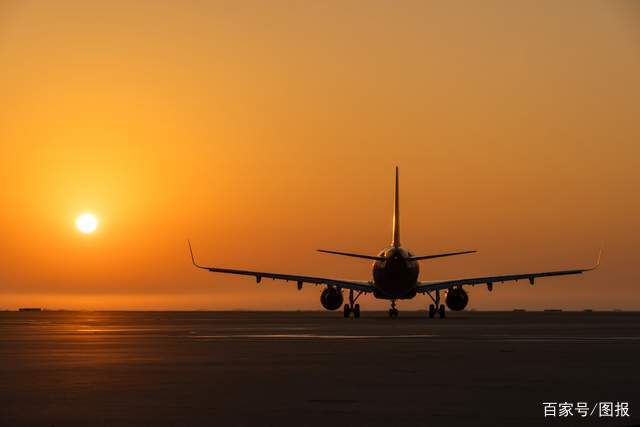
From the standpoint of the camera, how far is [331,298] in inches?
3602

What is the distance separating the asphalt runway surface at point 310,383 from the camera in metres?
18.0

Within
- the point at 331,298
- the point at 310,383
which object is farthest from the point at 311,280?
the point at 310,383

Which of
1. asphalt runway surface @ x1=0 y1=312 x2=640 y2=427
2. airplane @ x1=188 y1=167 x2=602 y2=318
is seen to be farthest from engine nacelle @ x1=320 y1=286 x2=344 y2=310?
asphalt runway surface @ x1=0 y1=312 x2=640 y2=427

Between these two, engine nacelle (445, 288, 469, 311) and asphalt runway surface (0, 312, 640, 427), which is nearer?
asphalt runway surface (0, 312, 640, 427)

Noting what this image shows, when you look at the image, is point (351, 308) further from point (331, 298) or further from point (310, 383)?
point (310, 383)

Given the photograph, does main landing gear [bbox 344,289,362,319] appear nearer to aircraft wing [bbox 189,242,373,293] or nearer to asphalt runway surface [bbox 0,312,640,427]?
aircraft wing [bbox 189,242,373,293]

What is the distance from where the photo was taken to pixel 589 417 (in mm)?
18016

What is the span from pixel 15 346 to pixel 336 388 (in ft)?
62.4

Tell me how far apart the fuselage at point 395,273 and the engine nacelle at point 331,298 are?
454cm

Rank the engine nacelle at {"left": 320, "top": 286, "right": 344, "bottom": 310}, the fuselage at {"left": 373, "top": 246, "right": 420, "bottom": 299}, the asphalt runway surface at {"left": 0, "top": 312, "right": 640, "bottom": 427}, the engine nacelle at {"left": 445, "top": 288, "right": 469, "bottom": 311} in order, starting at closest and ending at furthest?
the asphalt runway surface at {"left": 0, "top": 312, "right": 640, "bottom": 427}
the fuselage at {"left": 373, "top": 246, "right": 420, "bottom": 299}
the engine nacelle at {"left": 320, "top": 286, "right": 344, "bottom": 310}
the engine nacelle at {"left": 445, "top": 288, "right": 469, "bottom": 311}

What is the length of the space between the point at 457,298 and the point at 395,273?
1039 cm

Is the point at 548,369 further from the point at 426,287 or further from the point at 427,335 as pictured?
the point at 426,287

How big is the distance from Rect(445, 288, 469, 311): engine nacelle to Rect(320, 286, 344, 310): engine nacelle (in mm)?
7978

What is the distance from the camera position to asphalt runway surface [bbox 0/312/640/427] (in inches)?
708
